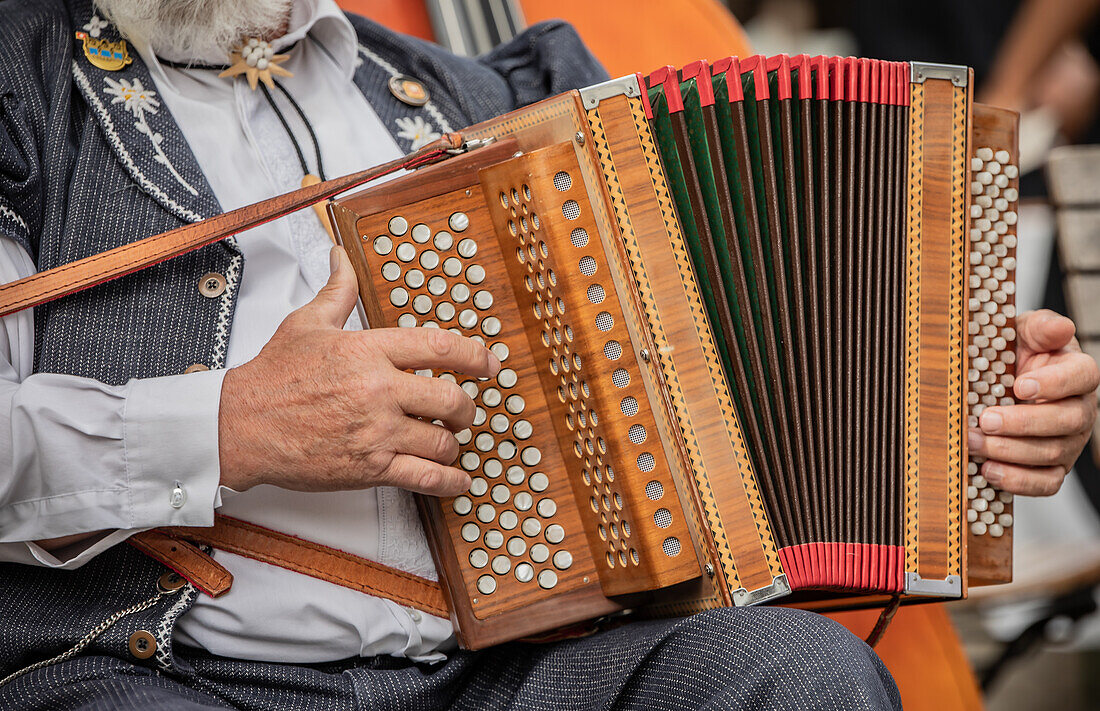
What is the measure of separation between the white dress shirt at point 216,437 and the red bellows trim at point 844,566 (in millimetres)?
406

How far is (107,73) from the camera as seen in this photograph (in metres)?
1.17

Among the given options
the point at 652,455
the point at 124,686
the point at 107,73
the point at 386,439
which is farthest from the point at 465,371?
the point at 107,73

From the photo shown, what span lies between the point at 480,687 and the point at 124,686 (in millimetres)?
396

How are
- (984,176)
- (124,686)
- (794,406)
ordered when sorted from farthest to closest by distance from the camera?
(984,176)
(794,406)
(124,686)

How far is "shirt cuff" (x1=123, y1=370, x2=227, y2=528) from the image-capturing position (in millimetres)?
950

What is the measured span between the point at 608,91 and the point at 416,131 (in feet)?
1.35

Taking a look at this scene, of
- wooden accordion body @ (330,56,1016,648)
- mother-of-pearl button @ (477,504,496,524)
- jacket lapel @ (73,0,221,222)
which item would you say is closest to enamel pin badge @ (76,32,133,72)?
jacket lapel @ (73,0,221,222)

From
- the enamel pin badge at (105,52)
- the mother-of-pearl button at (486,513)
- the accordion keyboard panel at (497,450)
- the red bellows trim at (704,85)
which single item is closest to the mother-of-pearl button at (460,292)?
the accordion keyboard panel at (497,450)

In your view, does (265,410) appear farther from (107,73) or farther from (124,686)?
(107,73)

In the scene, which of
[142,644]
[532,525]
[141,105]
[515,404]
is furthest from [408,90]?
[142,644]

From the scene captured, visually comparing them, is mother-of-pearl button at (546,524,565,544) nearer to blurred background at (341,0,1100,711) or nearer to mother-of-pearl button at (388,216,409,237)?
mother-of-pearl button at (388,216,409,237)

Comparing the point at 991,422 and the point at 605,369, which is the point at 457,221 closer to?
the point at 605,369

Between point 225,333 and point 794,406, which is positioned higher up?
point 225,333

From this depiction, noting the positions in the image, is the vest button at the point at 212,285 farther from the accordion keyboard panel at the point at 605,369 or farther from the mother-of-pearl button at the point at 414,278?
the accordion keyboard panel at the point at 605,369
